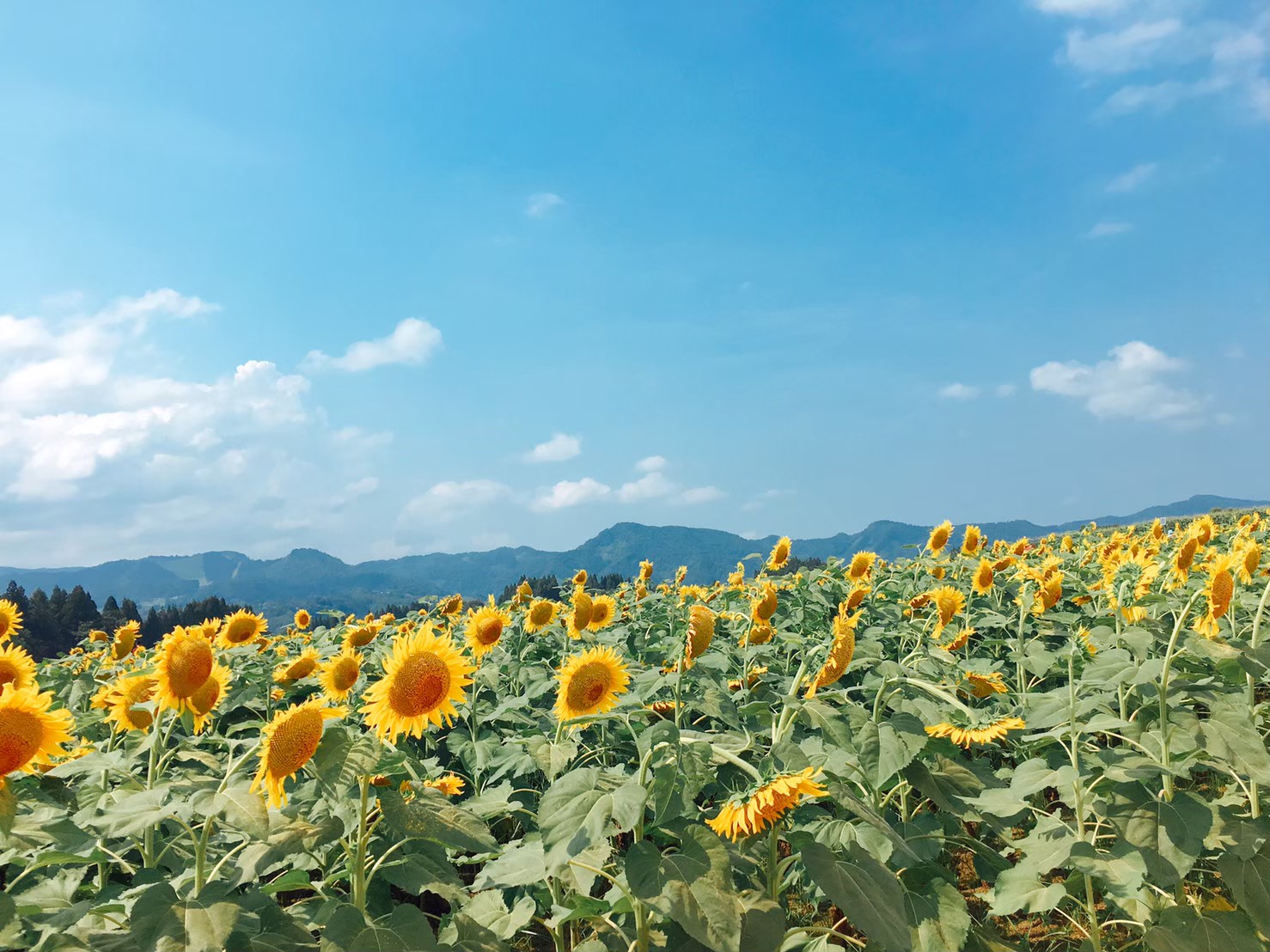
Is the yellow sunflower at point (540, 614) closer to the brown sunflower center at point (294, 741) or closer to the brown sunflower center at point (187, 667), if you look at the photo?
the brown sunflower center at point (187, 667)

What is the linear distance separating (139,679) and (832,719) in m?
3.82

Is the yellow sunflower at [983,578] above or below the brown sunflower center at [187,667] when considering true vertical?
below

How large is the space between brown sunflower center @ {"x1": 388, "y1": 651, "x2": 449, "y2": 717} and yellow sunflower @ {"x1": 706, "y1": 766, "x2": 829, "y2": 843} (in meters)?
1.24

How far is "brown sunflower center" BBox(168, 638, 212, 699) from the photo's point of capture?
3.25 metres

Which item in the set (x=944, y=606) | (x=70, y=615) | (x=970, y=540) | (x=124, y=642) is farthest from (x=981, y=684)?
(x=70, y=615)

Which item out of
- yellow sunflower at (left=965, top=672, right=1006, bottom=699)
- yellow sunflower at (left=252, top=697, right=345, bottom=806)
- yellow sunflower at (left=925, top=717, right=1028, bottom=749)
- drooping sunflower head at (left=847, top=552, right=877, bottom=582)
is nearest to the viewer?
yellow sunflower at (left=252, top=697, right=345, bottom=806)

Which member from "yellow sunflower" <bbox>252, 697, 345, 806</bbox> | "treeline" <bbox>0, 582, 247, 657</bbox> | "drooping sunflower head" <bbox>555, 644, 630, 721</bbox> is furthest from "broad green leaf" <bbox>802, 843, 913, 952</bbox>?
"treeline" <bbox>0, 582, 247, 657</bbox>

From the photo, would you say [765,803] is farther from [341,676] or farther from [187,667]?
[341,676]

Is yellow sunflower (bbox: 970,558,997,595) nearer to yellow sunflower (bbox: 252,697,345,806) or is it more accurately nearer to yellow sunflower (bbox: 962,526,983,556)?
yellow sunflower (bbox: 962,526,983,556)

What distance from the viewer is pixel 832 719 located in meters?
3.10

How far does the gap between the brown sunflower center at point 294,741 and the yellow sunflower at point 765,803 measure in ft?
4.60

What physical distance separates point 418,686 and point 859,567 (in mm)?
7218

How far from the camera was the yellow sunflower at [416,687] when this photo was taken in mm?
3178

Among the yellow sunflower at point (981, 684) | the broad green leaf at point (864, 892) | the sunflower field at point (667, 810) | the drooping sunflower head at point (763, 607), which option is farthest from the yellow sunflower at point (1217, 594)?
the broad green leaf at point (864, 892)
